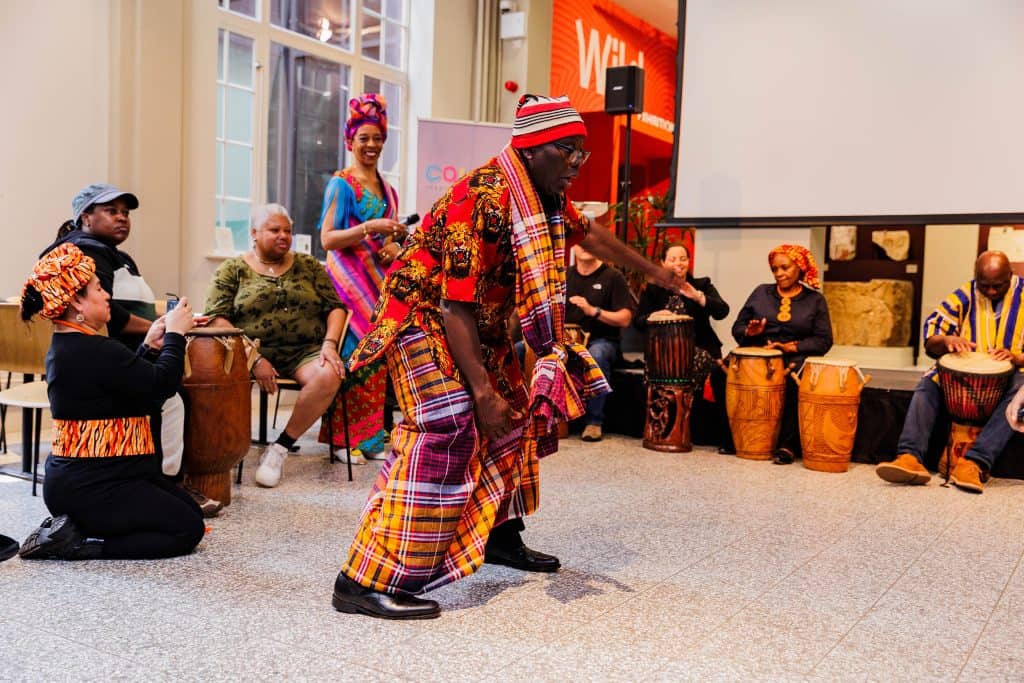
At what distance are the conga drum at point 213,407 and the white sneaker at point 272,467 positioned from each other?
0.39 m

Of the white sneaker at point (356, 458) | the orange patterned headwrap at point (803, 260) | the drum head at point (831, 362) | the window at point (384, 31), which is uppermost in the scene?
the window at point (384, 31)

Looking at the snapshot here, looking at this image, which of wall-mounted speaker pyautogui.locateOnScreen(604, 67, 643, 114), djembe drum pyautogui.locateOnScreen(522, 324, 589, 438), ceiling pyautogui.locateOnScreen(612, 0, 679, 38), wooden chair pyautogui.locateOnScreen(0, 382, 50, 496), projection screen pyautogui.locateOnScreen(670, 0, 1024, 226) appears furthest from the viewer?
ceiling pyautogui.locateOnScreen(612, 0, 679, 38)

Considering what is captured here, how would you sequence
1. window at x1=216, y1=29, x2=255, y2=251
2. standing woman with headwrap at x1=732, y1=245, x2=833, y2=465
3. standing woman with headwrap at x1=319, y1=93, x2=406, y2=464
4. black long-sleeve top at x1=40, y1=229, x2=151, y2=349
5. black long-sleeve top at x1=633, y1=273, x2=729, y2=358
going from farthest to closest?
window at x1=216, y1=29, x2=255, y2=251 → black long-sleeve top at x1=633, y1=273, x2=729, y2=358 → standing woman with headwrap at x1=732, y1=245, x2=833, y2=465 → standing woman with headwrap at x1=319, y1=93, x2=406, y2=464 → black long-sleeve top at x1=40, y1=229, x2=151, y2=349

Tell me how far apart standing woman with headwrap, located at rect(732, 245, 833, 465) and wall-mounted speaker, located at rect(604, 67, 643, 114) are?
6.59ft

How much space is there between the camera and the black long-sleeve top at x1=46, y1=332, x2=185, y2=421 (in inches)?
107

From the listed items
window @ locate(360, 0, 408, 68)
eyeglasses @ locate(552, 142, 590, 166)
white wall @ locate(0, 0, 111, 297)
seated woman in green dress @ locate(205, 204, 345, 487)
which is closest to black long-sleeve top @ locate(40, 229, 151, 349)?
seated woman in green dress @ locate(205, 204, 345, 487)

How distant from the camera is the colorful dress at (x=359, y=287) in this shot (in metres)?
4.33

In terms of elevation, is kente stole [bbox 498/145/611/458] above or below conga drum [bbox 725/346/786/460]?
→ above

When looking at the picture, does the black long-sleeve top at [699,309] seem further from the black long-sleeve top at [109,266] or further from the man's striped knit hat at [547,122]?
the man's striped knit hat at [547,122]

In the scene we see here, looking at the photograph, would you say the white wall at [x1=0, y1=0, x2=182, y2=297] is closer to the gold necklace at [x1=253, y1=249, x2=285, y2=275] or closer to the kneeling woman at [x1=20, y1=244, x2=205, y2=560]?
the gold necklace at [x1=253, y1=249, x2=285, y2=275]

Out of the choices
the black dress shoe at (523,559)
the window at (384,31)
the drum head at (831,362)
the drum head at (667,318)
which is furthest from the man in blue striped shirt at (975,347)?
the window at (384,31)

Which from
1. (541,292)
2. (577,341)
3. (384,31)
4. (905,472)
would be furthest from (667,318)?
(384,31)

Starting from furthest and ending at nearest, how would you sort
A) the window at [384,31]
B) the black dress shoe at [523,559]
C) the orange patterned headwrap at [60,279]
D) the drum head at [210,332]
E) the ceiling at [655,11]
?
the ceiling at [655,11]
the window at [384,31]
the drum head at [210,332]
the black dress shoe at [523,559]
the orange patterned headwrap at [60,279]

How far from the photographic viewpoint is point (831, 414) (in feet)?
15.3
